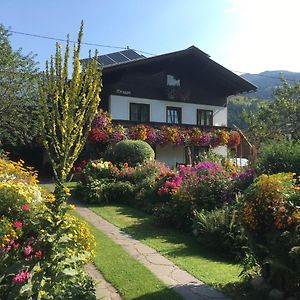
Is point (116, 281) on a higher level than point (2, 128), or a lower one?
lower

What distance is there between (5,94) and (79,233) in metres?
12.4

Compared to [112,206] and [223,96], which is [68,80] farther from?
[223,96]

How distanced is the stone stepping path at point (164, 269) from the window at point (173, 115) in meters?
16.5

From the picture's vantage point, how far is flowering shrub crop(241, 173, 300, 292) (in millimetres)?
5238

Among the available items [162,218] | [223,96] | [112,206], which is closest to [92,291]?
[162,218]

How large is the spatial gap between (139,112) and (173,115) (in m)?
2.46

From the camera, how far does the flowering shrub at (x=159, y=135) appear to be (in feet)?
68.1

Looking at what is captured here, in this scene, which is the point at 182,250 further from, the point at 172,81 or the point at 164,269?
the point at 172,81

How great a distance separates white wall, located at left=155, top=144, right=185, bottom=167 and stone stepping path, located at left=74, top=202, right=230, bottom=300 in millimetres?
14645

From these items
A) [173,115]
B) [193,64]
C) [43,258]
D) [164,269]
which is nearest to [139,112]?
[173,115]

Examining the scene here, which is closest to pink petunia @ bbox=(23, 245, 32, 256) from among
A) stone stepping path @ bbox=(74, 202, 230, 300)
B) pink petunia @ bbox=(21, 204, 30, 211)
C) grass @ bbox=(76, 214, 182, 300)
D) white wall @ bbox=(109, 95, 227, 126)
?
pink petunia @ bbox=(21, 204, 30, 211)

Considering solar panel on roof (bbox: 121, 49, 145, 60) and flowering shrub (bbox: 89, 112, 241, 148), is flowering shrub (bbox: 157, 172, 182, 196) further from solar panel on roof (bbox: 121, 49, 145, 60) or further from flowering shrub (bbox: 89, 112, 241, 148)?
solar panel on roof (bbox: 121, 49, 145, 60)

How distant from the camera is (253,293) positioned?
5.69m

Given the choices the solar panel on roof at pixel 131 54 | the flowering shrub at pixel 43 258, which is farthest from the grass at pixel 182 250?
the solar panel on roof at pixel 131 54
